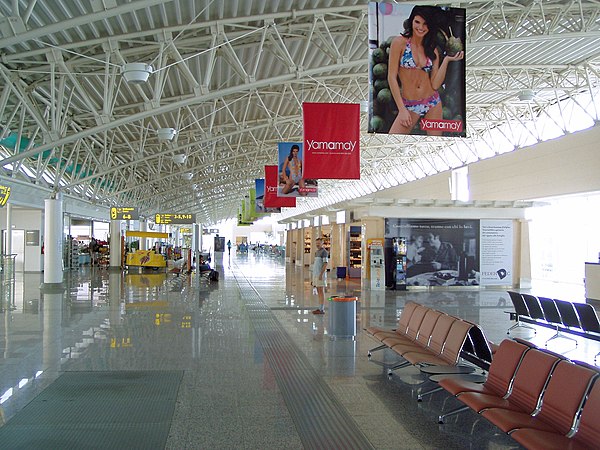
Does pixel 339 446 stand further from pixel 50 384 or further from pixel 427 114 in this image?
pixel 427 114

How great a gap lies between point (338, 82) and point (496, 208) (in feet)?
25.7

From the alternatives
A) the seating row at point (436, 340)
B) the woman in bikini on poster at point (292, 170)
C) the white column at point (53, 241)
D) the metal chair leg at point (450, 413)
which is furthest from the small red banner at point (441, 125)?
the white column at point (53, 241)

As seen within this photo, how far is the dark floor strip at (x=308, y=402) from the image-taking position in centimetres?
519

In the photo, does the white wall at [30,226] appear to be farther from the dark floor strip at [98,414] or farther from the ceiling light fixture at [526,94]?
Result: the dark floor strip at [98,414]

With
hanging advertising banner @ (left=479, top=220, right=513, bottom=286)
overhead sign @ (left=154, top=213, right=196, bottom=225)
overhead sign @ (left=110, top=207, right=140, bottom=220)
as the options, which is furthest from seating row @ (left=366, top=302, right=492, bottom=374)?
overhead sign @ (left=110, top=207, right=140, bottom=220)

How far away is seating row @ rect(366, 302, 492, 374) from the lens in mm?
6711

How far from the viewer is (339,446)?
16.4ft

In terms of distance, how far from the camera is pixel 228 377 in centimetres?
735

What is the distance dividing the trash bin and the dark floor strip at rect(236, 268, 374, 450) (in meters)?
0.85

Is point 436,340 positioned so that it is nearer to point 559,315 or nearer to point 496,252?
point 559,315

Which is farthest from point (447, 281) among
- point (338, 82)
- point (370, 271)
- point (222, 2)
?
point (222, 2)

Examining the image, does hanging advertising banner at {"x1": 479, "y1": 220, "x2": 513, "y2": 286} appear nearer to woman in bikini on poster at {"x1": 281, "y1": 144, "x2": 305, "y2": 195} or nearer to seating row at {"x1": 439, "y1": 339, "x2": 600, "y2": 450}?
woman in bikini on poster at {"x1": 281, "y1": 144, "x2": 305, "y2": 195}

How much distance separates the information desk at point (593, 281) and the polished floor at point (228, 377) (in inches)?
224

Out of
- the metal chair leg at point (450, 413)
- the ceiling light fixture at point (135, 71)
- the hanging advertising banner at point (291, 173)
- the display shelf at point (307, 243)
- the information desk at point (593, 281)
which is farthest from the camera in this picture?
the display shelf at point (307, 243)
